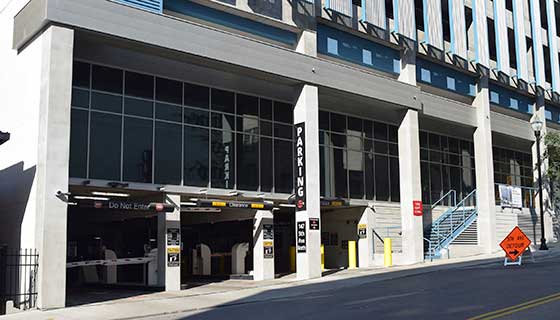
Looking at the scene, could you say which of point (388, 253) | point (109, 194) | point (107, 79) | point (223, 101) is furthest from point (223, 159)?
point (388, 253)

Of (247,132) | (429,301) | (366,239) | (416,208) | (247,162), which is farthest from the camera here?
(366,239)

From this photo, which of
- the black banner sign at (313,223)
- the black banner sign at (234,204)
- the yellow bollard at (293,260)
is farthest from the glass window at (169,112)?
the yellow bollard at (293,260)

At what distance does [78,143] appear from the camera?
850 inches

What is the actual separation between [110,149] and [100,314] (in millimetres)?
7748

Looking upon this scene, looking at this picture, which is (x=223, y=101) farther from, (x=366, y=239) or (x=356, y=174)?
(x=366, y=239)

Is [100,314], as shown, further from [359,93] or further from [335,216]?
[335,216]

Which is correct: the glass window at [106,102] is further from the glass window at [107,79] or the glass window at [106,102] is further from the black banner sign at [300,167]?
the black banner sign at [300,167]

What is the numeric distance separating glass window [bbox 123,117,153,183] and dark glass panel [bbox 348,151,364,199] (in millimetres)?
11270

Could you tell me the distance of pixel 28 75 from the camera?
19.8 meters

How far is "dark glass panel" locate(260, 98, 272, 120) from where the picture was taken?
27714mm

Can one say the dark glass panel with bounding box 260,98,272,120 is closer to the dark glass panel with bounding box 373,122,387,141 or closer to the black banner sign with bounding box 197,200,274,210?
the black banner sign with bounding box 197,200,274,210

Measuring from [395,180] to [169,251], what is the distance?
589 inches

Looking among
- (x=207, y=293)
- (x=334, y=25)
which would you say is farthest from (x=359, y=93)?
(x=207, y=293)

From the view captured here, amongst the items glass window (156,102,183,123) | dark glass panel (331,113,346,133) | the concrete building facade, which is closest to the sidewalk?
the concrete building facade
